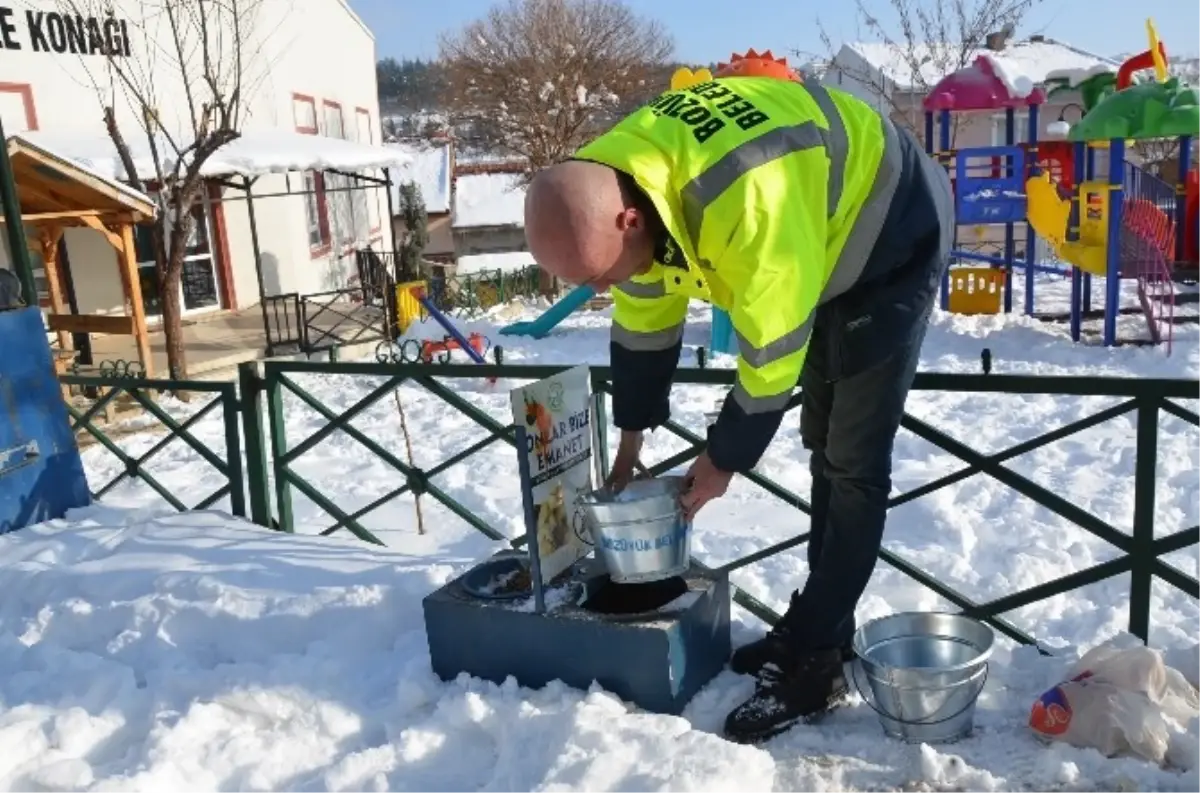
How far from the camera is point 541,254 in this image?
8.22ft

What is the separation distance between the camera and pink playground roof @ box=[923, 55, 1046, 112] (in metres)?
14.3

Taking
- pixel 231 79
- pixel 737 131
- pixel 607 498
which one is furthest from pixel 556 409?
pixel 231 79

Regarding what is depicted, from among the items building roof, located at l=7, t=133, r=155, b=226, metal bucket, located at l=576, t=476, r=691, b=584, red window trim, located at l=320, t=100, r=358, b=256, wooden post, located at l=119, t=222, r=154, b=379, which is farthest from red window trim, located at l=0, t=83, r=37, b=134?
metal bucket, located at l=576, t=476, r=691, b=584

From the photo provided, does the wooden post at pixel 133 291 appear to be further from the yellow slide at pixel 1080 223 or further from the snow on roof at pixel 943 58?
the snow on roof at pixel 943 58

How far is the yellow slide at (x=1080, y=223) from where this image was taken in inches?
476

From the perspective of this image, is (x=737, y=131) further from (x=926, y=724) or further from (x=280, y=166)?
(x=280, y=166)

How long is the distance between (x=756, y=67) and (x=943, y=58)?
17307 millimetres

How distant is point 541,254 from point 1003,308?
13619mm

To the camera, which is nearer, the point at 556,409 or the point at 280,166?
the point at 556,409

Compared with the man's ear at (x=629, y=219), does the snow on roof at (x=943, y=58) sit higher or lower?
higher

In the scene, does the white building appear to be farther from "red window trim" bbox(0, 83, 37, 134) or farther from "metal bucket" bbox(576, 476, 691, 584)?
"metal bucket" bbox(576, 476, 691, 584)

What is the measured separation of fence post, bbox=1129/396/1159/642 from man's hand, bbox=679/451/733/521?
1.54 m

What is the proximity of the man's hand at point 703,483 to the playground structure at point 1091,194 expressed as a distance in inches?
395

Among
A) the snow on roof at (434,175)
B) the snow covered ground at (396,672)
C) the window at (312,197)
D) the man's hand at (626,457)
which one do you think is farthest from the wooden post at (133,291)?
the snow on roof at (434,175)
